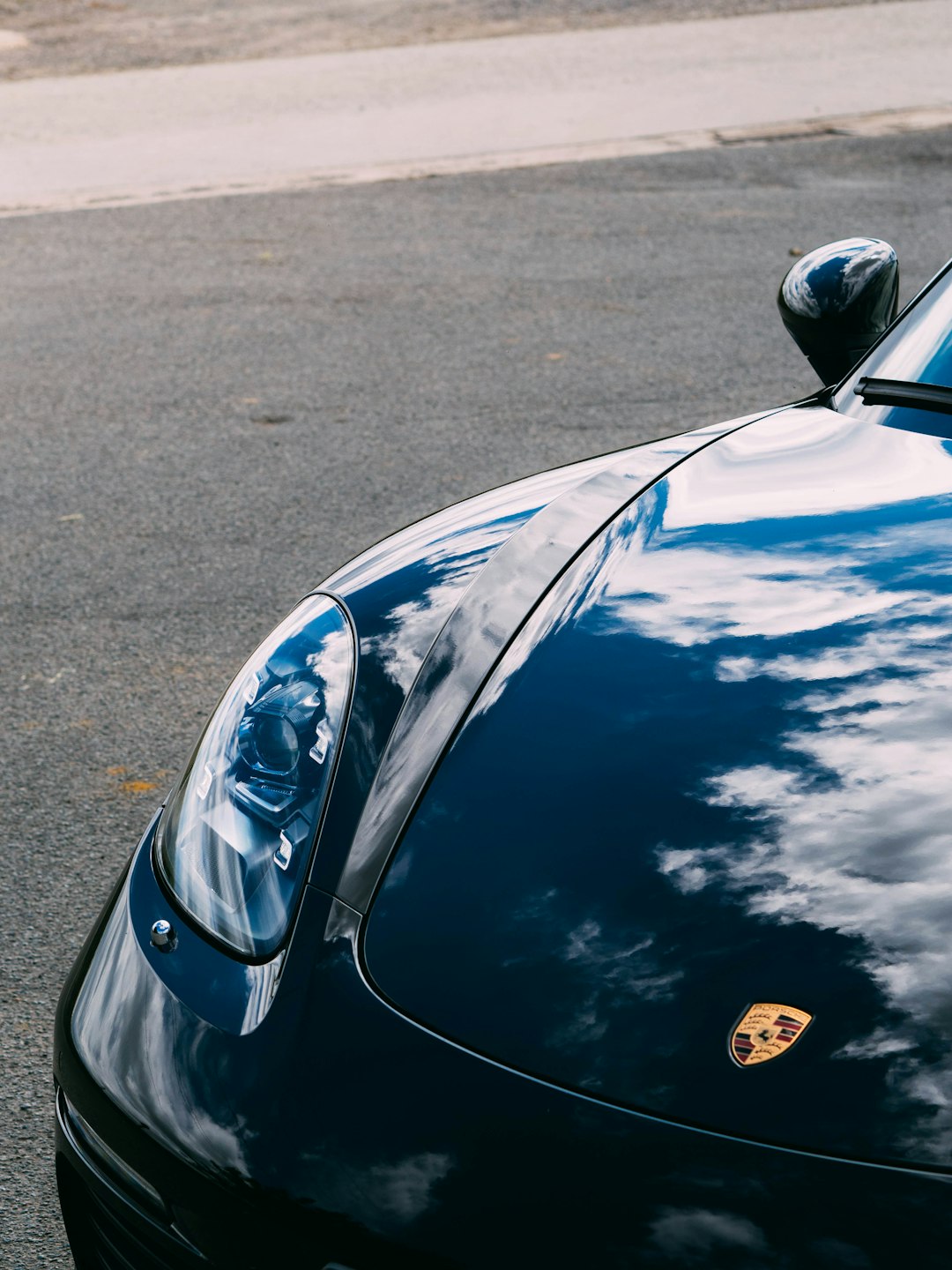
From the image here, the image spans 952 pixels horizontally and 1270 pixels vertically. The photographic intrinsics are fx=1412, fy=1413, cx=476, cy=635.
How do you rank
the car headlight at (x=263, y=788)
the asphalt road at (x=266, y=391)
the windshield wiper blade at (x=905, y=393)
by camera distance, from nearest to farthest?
the car headlight at (x=263, y=788) → the windshield wiper blade at (x=905, y=393) → the asphalt road at (x=266, y=391)

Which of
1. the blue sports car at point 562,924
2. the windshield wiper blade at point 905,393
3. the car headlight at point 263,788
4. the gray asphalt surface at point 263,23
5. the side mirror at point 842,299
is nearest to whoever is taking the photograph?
the blue sports car at point 562,924

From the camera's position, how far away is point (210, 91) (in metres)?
11.7

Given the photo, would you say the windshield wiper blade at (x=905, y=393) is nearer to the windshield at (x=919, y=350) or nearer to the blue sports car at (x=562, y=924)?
the windshield at (x=919, y=350)

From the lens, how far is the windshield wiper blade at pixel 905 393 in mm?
2260

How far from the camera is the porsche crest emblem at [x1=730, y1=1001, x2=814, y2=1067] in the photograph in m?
1.28

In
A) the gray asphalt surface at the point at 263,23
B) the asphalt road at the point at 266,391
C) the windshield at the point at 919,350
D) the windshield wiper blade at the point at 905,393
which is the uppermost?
the gray asphalt surface at the point at 263,23

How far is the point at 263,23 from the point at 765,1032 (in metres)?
15.1

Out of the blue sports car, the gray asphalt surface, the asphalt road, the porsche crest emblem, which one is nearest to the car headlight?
the blue sports car

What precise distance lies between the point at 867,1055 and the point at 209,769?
3.08 feet

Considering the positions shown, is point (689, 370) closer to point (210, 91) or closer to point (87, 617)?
point (87, 617)

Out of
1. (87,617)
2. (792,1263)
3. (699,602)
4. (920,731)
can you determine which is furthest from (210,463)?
(792,1263)

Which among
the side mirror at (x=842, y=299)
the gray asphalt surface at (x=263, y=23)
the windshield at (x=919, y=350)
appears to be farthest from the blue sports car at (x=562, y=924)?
the gray asphalt surface at (x=263, y=23)

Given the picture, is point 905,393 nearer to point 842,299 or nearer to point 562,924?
point 842,299

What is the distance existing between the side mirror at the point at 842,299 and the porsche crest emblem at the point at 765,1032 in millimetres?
1727
